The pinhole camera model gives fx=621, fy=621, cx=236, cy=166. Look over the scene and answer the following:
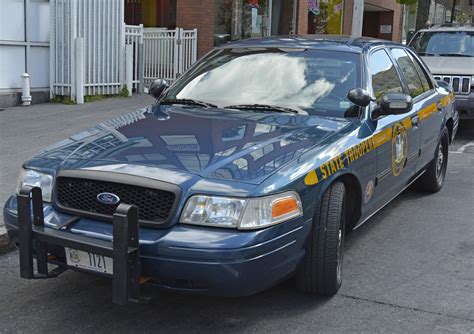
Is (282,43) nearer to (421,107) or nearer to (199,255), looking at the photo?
(421,107)

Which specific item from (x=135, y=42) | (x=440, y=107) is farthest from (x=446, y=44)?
(x=135, y=42)

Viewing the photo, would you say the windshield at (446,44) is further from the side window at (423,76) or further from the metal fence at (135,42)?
the metal fence at (135,42)

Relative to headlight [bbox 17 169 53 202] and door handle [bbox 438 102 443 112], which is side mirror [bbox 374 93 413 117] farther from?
headlight [bbox 17 169 53 202]

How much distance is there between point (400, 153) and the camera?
5.25m

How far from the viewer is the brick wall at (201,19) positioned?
14398 mm

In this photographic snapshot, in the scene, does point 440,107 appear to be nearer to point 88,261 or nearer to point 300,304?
point 300,304

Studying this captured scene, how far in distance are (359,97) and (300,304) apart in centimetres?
158

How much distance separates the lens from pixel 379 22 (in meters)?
27.3

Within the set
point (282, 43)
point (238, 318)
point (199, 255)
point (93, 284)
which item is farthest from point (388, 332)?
point (282, 43)

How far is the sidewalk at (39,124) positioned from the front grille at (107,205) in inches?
89.3

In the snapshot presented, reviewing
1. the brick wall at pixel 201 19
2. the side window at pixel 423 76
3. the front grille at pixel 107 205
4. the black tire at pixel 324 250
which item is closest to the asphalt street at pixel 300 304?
the black tire at pixel 324 250

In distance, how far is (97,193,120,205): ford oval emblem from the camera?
3.43 metres

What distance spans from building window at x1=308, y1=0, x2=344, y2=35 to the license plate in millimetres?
16346

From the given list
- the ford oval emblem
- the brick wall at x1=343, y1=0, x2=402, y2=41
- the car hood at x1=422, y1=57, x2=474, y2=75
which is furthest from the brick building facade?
the ford oval emblem
